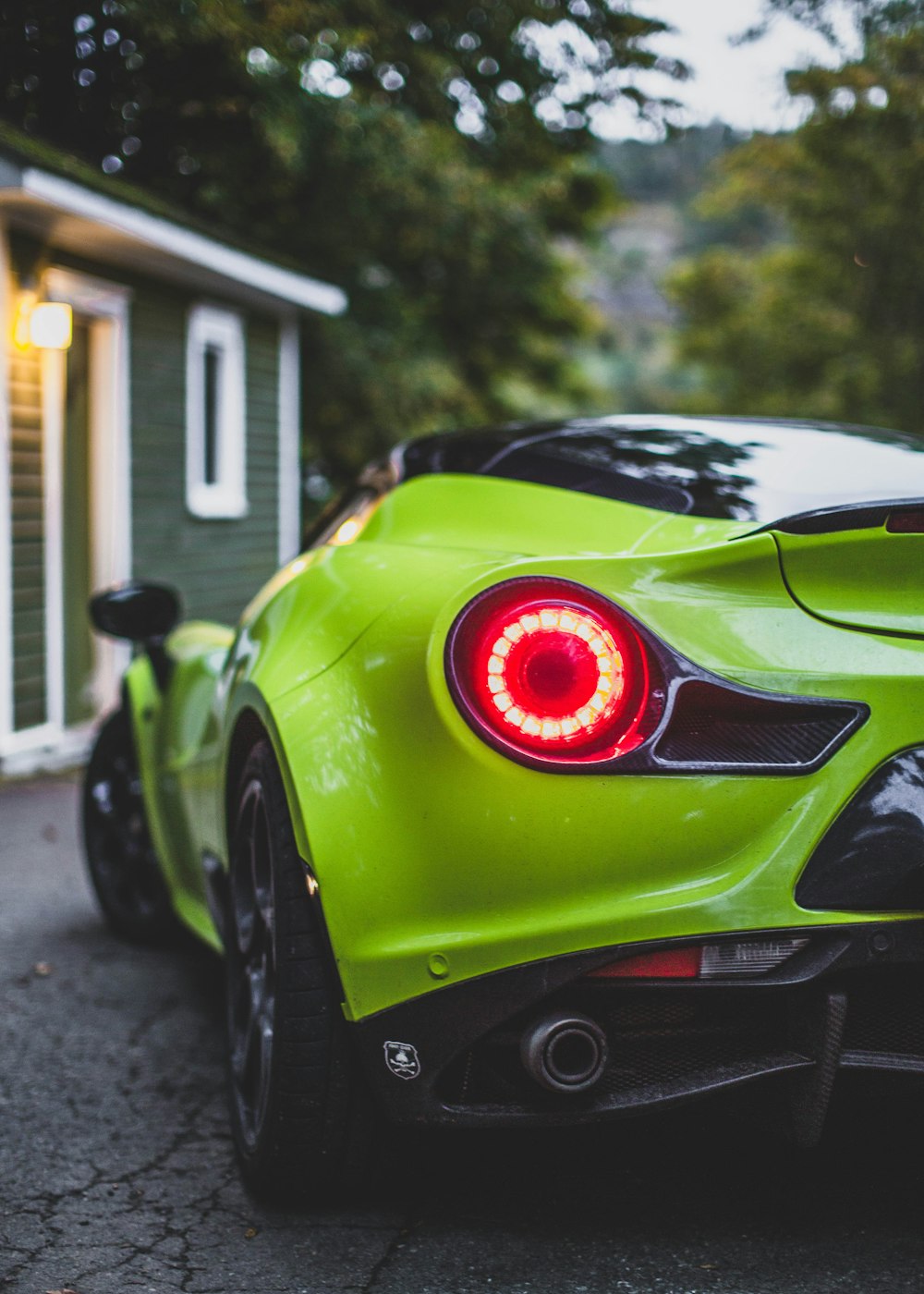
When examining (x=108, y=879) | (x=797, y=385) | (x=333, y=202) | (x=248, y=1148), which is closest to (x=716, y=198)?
(x=797, y=385)

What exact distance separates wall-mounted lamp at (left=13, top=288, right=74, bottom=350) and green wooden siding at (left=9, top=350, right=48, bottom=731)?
12 cm

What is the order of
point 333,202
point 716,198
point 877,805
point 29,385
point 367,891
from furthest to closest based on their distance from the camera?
point 716,198 → point 333,202 → point 29,385 → point 367,891 → point 877,805

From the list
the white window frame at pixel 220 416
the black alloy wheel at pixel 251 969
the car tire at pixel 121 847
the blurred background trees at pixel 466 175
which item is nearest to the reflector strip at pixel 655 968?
the black alloy wheel at pixel 251 969

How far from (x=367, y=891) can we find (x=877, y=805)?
29.6 inches

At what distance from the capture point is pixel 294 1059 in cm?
236

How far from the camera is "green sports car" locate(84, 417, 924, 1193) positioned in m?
2.06

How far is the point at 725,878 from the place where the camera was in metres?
2.05

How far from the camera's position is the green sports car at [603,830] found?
2.06m

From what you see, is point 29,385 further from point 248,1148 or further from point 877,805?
point 877,805

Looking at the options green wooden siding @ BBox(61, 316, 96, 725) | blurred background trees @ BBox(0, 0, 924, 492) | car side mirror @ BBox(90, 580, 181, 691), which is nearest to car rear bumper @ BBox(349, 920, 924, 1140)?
car side mirror @ BBox(90, 580, 181, 691)

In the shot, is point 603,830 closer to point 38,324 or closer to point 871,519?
point 871,519

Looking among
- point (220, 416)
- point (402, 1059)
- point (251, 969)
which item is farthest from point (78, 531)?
point (402, 1059)

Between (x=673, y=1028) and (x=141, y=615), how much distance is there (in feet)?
7.73

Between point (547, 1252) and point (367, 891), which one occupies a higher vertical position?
point (367, 891)
